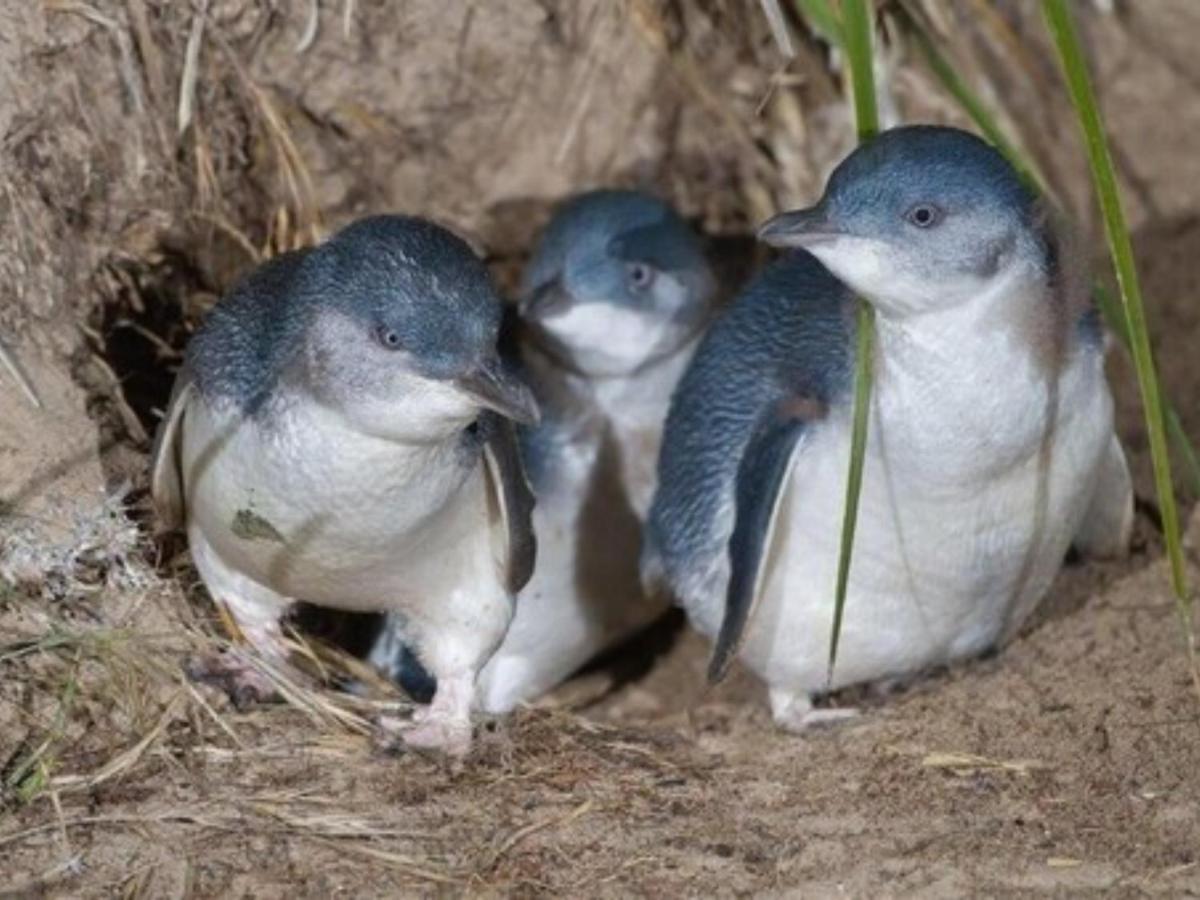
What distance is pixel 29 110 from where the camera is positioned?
595cm

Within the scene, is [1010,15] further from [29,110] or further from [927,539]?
[29,110]

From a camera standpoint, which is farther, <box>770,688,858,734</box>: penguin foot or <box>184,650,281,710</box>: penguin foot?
<box>770,688,858,734</box>: penguin foot

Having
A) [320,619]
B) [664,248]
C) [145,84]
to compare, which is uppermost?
[145,84]

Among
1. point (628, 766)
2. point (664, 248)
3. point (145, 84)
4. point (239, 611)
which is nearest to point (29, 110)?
point (145, 84)

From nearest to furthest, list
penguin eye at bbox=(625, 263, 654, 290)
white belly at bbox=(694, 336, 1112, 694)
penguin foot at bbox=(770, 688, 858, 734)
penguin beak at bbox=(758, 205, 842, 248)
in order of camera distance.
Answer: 1. penguin beak at bbox=(758, 205, 842, 248)
2. white belly at bbox=(694, 336, 1112, 694)
3. penguin foot at bbox=(770, 688, 858, 734)
4. penguin eye at bbox=(625, 263, 654, 290)

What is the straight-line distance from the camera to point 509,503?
5.50 meters

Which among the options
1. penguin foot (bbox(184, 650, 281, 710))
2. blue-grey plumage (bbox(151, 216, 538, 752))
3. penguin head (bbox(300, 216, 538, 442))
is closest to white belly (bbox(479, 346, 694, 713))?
blue-grey plumage (bbox(151, 216, 538, 752))

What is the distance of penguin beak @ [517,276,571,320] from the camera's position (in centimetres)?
646

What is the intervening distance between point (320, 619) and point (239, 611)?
31.6 inches

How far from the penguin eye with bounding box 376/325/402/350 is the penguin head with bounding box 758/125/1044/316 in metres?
0.78

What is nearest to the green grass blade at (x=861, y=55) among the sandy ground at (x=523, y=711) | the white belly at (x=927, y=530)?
the white belly at (x=927, y=530)

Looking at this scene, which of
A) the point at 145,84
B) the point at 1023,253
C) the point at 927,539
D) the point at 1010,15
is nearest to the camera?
the point at 1023,253

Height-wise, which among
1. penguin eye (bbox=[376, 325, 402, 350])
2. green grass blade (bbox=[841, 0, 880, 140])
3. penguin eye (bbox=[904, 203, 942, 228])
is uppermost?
green grass blade (bbox=[841, 0, 880, 140])

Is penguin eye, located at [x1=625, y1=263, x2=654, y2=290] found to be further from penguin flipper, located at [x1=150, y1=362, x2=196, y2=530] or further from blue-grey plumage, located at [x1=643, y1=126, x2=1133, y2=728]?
penguin flipper, located at [x1=150, y1=362, x2=196, y2=530]
